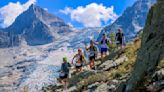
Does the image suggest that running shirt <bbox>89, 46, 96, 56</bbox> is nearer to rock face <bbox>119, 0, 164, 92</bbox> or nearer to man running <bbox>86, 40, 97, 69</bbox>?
man running <bbox>86, 40, 97, 69</bbox>

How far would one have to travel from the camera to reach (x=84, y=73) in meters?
29.6

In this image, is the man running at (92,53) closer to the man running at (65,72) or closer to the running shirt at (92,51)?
the running shirt at (92,51)

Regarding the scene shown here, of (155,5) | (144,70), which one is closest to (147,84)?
(144,70)

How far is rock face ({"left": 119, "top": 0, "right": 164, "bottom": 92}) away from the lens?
1395 centimetres

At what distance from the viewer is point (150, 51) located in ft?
50.4

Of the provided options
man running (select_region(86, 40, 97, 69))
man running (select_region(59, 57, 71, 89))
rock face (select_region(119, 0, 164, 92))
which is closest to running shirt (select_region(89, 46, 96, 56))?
man running (select_region(86, 40, 97, 69))

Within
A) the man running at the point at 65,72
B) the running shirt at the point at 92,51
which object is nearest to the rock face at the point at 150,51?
the man running at the point at 65,72

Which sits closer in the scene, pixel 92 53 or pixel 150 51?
pixel 150 51

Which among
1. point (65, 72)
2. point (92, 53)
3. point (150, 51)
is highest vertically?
point (92, 53)

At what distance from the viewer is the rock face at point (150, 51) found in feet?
45.8

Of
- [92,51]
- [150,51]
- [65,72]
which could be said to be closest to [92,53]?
[92,51]

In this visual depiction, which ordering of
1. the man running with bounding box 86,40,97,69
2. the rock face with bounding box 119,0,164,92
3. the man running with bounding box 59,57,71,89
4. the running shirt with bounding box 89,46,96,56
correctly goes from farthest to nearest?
the running shirt with bounding box 89,46,96,56 → the man running with bounding box 86,40,97,69 → the man running with bounding box 59,57,71,89 → the rock face with bounding box 119,0,164,92

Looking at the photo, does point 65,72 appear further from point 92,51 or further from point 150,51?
point 150,51

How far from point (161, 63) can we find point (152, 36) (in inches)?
133
